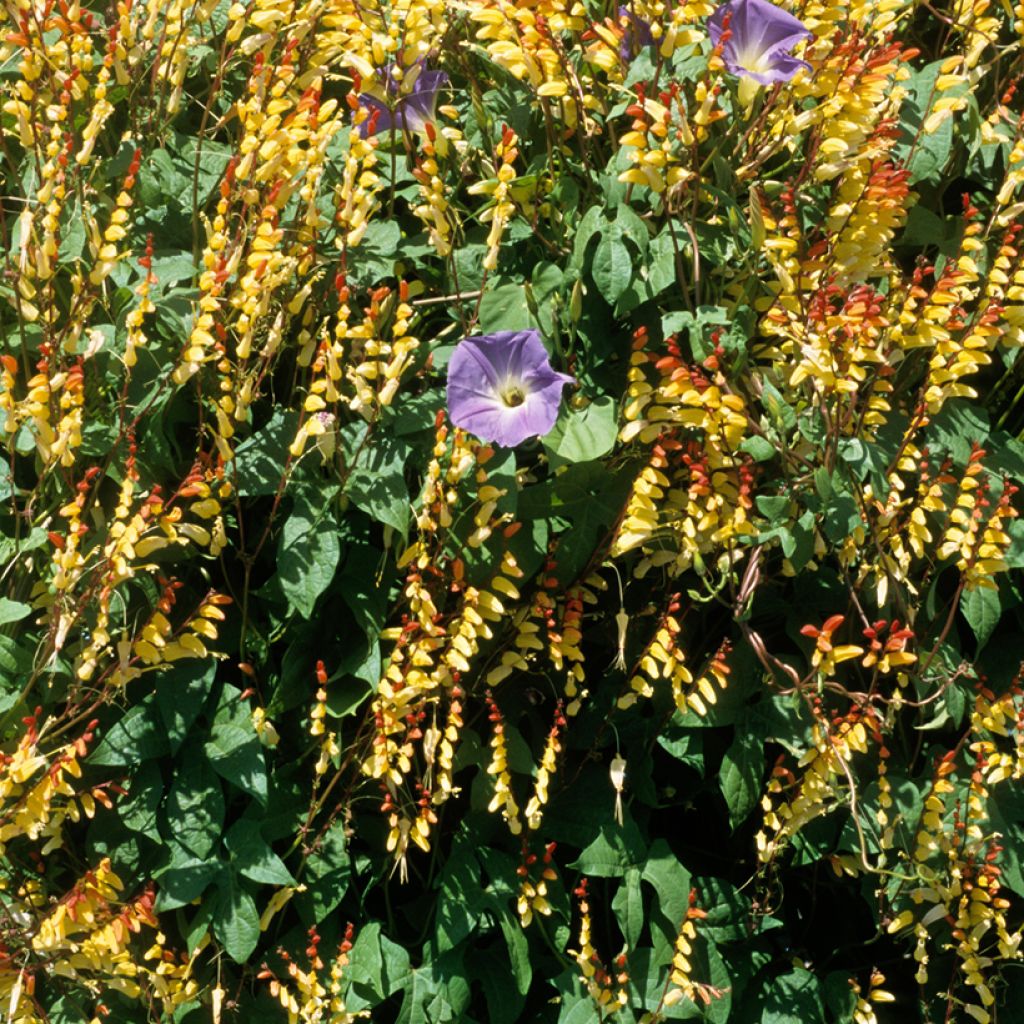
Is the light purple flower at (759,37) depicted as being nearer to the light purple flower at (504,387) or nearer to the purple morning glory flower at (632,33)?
the purple morning glory flower at (632,33)

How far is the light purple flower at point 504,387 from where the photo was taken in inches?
83.0

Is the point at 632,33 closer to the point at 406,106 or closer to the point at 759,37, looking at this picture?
the point at 759,37

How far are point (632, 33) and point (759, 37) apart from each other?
0.22 metres

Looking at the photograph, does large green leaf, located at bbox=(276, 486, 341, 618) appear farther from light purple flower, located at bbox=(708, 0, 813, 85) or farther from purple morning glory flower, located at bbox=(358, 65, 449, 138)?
light purple flower, located at bbox=(708, 0, 813, 85)

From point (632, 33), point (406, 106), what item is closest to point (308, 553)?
point (406, 106)

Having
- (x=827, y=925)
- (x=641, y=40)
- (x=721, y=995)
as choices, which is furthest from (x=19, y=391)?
(x=827, y=925)

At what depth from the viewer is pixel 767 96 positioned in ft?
7.51

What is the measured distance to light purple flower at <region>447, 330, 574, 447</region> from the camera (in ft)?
6.91

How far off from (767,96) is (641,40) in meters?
0.24

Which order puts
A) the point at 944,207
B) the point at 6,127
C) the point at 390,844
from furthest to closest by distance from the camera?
1. the point at 944,207
2. the point at 6,127
3. the point at 390,844

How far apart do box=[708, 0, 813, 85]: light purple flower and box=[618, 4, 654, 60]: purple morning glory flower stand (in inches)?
5.3

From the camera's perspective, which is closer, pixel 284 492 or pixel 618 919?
pixel 284 492

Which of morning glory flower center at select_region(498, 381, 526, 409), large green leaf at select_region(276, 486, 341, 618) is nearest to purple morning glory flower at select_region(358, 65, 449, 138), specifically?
morning glory flower center at select_region(498, 381, 526, 409)

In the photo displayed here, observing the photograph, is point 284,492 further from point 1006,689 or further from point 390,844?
point 1006,689
